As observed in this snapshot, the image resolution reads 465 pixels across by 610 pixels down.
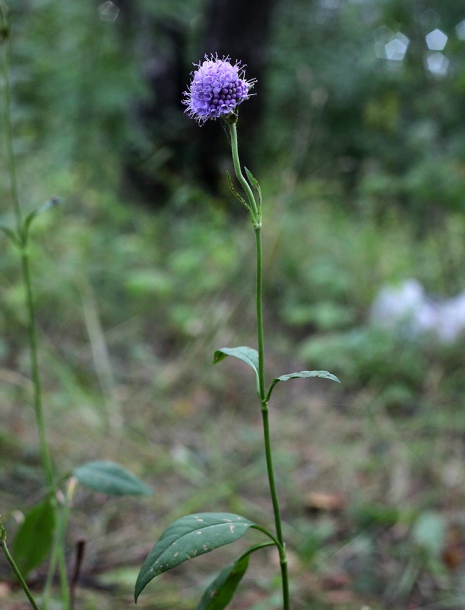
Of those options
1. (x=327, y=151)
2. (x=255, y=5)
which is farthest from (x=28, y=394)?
(x=327, y=151)

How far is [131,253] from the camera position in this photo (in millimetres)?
3355

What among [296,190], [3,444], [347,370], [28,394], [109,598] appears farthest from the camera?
[296,190]

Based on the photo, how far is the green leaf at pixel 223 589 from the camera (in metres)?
0.85

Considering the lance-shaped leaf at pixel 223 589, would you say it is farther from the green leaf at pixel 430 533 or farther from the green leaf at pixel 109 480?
the green leaf at pixel 430 533

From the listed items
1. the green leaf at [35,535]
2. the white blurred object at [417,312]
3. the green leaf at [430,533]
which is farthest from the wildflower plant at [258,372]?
the white blurred object at [417,312]

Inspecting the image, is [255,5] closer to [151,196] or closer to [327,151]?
[151,196]

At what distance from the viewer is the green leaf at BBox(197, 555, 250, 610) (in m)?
0.85

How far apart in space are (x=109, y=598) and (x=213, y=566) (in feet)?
1.20

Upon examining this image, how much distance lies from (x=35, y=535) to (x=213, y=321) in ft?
5.95

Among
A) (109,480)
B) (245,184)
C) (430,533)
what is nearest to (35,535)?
(109,480)

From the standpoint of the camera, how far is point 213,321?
2.81 m

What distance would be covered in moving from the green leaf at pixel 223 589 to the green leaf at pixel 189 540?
95mm

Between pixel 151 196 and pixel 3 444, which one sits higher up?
pixel 151 196

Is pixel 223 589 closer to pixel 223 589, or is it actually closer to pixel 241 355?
pixel 223 589
